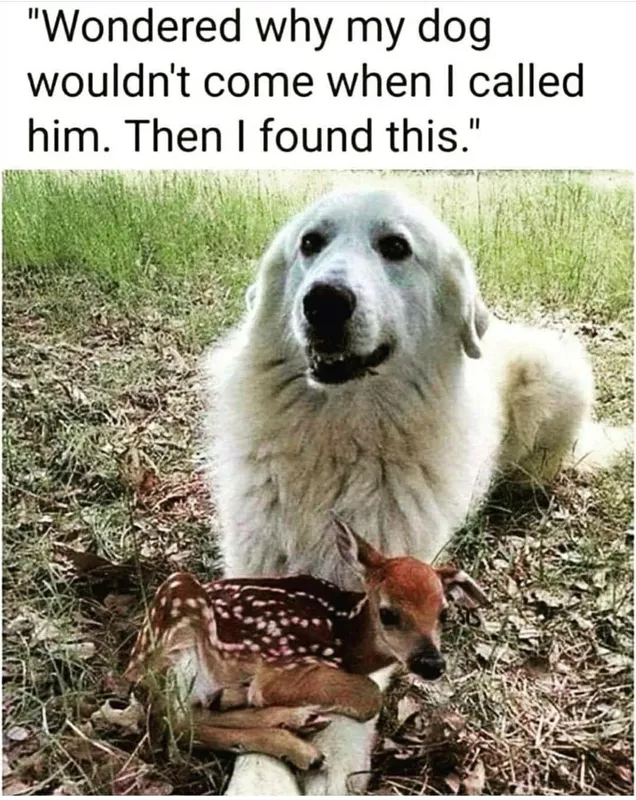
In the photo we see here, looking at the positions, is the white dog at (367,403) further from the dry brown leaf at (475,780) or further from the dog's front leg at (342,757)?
the dry brown leaf at (475,780)

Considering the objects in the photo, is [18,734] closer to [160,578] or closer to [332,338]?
[160,578]

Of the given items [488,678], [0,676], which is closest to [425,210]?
[488,678]

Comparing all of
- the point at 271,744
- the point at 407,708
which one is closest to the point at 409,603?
the point at 407,708

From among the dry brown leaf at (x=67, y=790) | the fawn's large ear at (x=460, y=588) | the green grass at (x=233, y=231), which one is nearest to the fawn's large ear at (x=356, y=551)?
the fawn's large ear at (x=460, y=588)

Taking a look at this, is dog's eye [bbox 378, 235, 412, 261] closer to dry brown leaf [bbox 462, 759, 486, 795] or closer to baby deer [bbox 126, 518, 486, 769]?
baby deer [bbox 126, 518, 486, 769]

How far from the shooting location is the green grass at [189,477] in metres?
2.01

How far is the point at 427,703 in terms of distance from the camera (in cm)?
199

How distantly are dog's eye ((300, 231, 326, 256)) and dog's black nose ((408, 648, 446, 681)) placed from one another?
0.70 meters

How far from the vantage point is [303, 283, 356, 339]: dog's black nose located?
186 centimetres

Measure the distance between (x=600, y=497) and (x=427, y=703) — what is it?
505 mm
